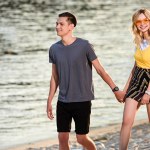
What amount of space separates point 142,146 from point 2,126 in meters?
4.81

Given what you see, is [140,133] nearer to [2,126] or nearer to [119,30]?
[2,126]

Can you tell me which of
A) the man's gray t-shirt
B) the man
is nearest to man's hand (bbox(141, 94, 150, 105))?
the man

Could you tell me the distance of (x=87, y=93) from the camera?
7.42 metres

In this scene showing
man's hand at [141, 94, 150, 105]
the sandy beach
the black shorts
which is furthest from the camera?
the sandy beach

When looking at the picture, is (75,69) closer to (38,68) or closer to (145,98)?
(145,98)

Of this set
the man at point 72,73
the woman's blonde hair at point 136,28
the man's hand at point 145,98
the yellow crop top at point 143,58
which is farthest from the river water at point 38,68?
the man's hand at point 145,98

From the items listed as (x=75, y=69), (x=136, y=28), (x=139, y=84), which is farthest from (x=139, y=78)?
(x=75, y=69)

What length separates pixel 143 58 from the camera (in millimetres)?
7379

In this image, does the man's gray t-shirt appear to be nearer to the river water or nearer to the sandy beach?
the river water

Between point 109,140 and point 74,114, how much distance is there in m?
3.57

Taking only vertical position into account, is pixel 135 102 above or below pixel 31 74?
above

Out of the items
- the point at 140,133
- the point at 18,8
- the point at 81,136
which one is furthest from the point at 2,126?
the point at 18,8

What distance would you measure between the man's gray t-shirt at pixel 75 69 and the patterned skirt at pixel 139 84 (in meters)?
0.43

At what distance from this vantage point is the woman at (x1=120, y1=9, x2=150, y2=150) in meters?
7.38
